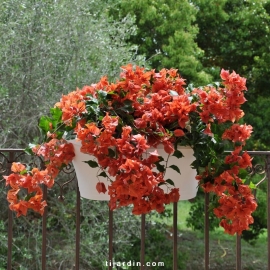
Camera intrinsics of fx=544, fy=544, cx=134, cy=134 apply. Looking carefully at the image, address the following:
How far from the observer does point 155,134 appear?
1368 mm

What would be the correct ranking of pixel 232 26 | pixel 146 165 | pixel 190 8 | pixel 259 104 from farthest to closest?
1. pixel 232 26
2. pixel 259 104
3. pixel 190 8
4. pixel 146 165

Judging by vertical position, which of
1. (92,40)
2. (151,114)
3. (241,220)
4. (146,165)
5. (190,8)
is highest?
Result: (190,8)

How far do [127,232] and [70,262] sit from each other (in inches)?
19.9

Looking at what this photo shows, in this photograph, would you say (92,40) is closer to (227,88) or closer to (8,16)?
(8,16)

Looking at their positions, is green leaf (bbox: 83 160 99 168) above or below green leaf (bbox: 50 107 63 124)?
below

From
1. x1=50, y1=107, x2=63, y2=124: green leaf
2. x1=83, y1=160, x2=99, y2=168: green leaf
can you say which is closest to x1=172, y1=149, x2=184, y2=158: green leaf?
x1=83, y1=160, x2=99, y2=168: green leaf

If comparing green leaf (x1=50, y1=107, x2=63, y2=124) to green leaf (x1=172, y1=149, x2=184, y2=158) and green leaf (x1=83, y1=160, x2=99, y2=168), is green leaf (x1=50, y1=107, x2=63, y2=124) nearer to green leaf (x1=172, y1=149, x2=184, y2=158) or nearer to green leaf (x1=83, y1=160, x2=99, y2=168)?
green leaf (x1=83, y1=160, x2=99, y2=168)

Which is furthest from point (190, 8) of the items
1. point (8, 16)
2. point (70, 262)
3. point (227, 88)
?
point (227, 88)

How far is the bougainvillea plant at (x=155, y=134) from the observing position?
4.35 feet

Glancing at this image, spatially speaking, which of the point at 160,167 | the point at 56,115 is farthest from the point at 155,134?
the point at 56,115

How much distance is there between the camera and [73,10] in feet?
14.3

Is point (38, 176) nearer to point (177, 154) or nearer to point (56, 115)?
point (56, 115)

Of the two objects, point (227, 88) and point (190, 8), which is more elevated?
point (190, 8)

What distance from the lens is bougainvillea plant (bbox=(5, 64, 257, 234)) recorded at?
1.33m
